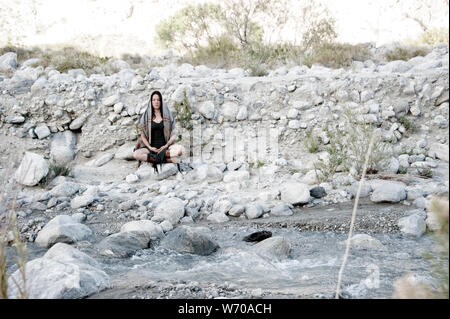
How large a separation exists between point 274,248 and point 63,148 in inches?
172

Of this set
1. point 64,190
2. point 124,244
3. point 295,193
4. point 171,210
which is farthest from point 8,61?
point 295,193

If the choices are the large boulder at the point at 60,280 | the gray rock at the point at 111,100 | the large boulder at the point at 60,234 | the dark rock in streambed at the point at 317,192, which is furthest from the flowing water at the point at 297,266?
the gray rock at the point at 111,100

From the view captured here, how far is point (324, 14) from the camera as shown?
10.9 m

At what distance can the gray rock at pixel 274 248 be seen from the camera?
316 cm

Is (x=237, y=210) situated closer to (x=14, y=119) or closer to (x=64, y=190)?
(x=64, y=190)

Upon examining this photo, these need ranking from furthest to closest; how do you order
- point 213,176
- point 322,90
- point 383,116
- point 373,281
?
point 322,90 < point 383,116 < point 213,176 < point 373,281

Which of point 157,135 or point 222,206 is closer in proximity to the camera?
point 222,206

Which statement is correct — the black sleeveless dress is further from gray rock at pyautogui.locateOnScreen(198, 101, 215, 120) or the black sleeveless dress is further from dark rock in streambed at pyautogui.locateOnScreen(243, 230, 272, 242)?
dark rock in streambed at pyautogui.locateOnScreen(243, 230, 272, 242)

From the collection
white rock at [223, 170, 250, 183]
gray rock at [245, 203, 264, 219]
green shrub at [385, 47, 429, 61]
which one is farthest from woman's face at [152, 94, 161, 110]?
green shrub at [385, 47, 429, 61]

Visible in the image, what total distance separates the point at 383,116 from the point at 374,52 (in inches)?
151

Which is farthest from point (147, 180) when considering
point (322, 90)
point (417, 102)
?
point (417, 102)

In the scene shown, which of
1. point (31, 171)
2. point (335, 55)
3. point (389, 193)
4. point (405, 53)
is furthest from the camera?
point (405, 53)

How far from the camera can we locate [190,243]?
10.9ft
